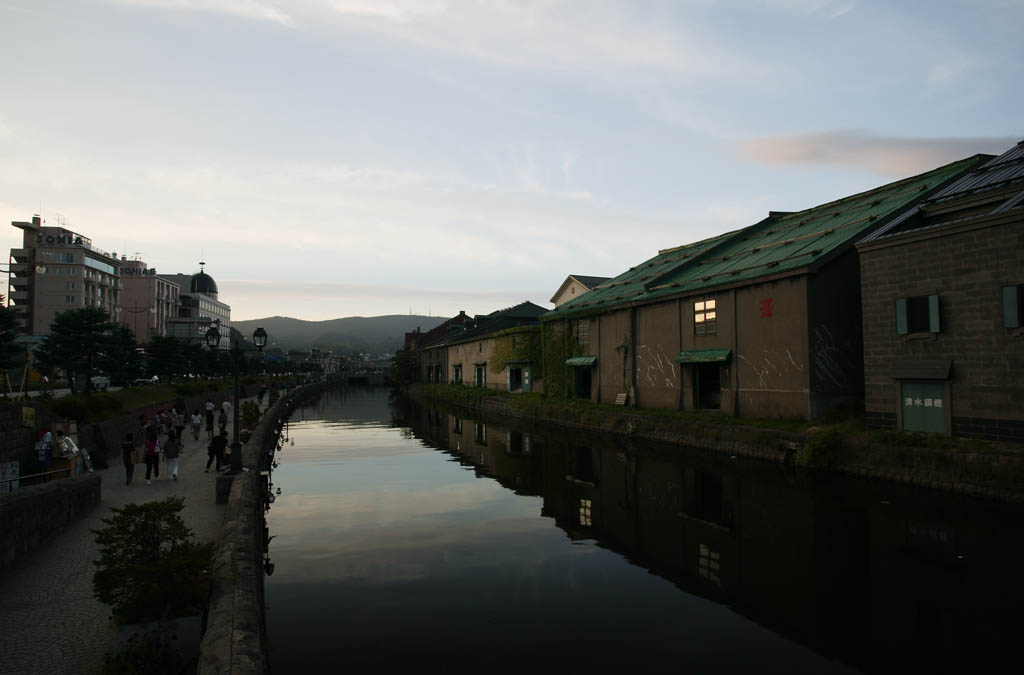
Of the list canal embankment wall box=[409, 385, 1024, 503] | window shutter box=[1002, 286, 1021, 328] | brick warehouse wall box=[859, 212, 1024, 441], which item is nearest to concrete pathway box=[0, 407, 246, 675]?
canal embankment wall box=[409, 385, 1024, 503]

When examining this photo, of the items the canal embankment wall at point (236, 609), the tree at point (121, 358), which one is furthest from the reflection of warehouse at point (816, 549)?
the tree at point (121, 358)

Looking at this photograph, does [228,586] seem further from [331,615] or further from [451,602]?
[451,602]

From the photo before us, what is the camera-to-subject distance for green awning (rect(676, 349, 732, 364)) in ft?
94.0

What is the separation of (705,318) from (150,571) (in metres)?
27.5

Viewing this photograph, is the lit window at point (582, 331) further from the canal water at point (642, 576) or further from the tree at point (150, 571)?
the tree at point (150, 571)

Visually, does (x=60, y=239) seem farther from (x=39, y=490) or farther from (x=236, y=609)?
(x=236, y=609)

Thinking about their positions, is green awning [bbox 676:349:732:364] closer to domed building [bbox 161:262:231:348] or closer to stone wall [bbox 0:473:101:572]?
stone wall [bbox 0:473:101:572]

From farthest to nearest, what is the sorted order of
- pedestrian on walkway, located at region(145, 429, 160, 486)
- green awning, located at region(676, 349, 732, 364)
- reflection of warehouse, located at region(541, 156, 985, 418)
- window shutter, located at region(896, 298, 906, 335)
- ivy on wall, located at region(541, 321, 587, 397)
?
ivy on wall, located at region(541, 321, 587, 397)
green awning, located at region(676, 349, 732, 364)
reflection of warehouse, located at region(541, 156, 985, 418)
window shutter, located at region(896, 298, 906, 335)
pedestrian on walkway, located at region(145, 429, 160, 486)

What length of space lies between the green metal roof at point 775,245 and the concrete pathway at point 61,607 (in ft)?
79.4

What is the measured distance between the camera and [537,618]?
932 cm

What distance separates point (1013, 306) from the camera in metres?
16.8

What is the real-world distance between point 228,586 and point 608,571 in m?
6.62

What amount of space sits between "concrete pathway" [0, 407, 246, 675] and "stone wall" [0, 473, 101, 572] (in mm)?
209

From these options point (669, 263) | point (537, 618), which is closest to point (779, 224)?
point (669, 263)
